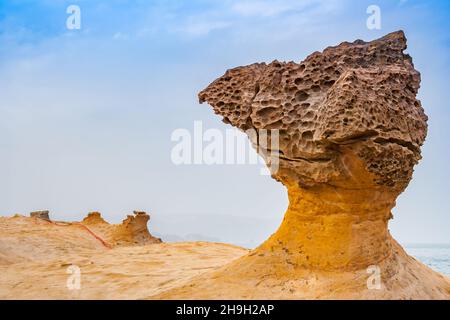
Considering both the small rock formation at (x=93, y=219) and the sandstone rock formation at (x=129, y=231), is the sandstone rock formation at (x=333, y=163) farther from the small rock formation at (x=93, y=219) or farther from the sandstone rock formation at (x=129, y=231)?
the small rock formation at (x=93, y=219)

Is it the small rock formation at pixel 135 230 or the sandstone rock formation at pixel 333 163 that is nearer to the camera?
the sandstone rock formation at pixel 333 163

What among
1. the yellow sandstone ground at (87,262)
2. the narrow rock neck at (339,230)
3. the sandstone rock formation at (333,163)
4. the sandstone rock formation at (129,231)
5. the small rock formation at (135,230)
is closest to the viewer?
the sandstone rock formation at (333,163)

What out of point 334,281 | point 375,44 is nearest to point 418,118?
point 375,44

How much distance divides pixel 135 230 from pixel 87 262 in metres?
2.86

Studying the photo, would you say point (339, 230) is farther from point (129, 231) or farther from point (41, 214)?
point (41, 214)

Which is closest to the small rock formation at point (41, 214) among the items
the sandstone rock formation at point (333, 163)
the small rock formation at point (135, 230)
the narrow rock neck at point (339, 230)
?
the small rock formation at point (135, 230)

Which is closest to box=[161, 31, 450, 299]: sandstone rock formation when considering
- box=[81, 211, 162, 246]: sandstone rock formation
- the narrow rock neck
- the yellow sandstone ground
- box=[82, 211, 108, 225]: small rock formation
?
the narrow rock neck

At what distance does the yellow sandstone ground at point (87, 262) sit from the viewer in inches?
179

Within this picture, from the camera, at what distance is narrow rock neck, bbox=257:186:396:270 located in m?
3.84

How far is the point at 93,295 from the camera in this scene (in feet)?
14.4

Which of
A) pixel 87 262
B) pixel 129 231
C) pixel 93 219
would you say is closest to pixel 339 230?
pixel 87 262

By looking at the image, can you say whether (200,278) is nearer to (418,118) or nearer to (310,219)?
(310,219)

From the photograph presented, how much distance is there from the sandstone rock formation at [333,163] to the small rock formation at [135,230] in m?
4.80

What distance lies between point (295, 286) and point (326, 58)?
191 cm
